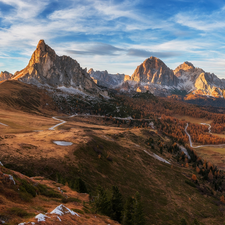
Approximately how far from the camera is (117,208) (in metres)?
34.2

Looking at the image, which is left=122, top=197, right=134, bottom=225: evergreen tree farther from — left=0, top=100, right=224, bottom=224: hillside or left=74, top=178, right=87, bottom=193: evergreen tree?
left=74, top=178, right=87, bottom=193: evergreen tree

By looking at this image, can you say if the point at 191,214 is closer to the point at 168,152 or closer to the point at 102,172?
the point at 102,172

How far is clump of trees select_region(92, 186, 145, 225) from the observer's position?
29578 millimetres

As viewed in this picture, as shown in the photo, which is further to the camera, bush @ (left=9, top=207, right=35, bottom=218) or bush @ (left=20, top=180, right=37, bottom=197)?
bush @ (left=20, top=180, right=37, bottom=197)

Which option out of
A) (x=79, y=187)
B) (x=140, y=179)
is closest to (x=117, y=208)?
(x=79, y=187)


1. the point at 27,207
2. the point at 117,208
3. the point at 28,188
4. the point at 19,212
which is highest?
the point at 19,212

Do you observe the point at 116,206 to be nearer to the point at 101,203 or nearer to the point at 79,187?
the point at 101,203

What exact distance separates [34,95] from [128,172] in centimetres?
15776

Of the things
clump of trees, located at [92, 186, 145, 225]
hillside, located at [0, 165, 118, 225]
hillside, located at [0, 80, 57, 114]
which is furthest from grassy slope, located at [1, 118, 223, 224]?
hillside, located at [0, 80, 57, 114]

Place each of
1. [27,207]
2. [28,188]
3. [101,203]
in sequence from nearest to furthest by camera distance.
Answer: [27,207] → [28,188] → [101,203]

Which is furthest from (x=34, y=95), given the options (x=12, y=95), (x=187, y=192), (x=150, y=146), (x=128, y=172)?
(x=187, y=192)

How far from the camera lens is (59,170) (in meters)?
43.7

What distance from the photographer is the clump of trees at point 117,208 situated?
29.6m

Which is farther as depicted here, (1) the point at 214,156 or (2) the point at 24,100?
(1) the point at 214,156
